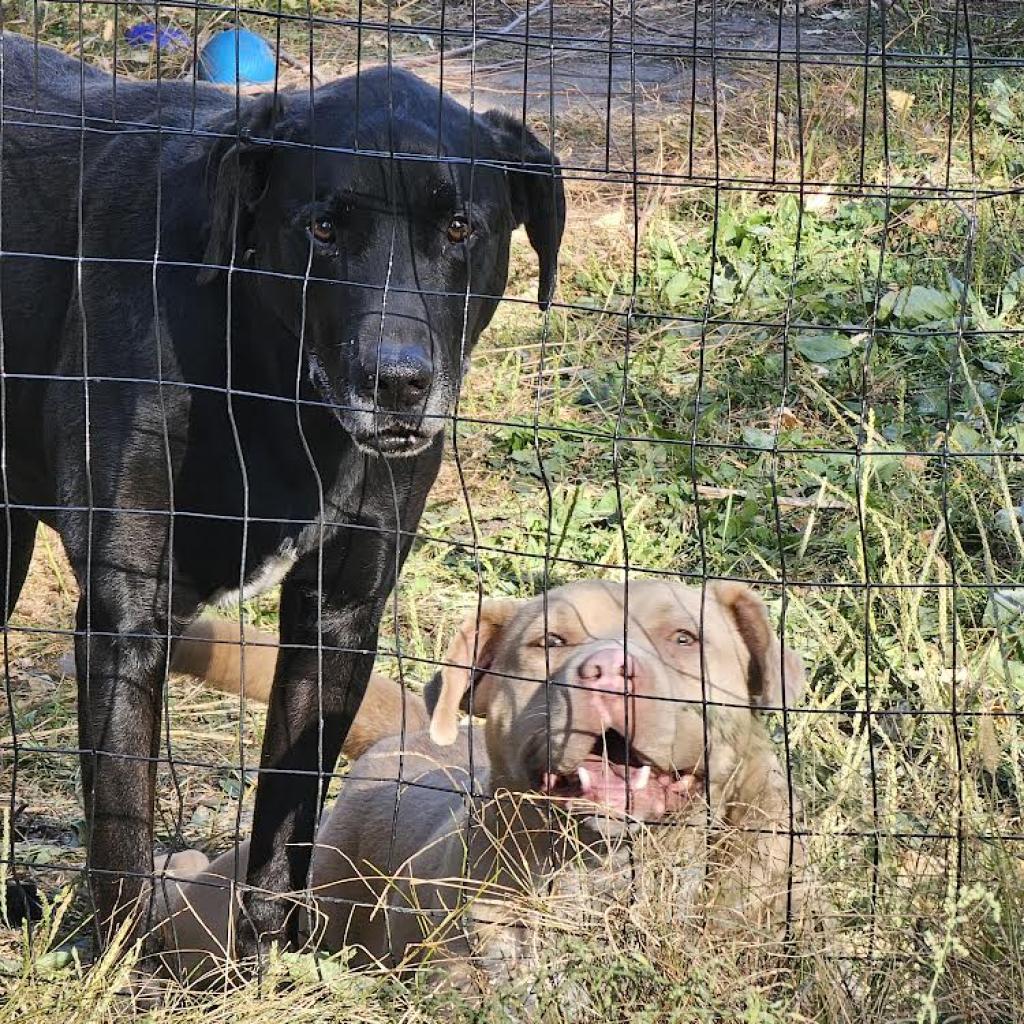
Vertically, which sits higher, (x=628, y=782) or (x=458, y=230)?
(x=458, y=230)

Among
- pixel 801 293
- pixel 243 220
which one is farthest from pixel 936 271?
pixel 243 220

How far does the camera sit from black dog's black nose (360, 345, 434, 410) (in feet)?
9.77

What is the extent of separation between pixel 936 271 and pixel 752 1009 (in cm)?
408

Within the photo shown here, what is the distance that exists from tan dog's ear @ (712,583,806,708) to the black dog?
2.21 feet

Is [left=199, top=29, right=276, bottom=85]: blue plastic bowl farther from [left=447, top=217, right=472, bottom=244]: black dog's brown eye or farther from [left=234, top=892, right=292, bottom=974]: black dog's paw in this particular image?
[left=234, top=892, right=292, bottom=974]: black dog's paw

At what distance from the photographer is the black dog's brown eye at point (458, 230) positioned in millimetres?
3195

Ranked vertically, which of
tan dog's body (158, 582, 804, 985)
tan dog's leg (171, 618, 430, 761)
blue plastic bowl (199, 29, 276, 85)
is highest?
blue plastic bowl (199, 29, 276, 85)

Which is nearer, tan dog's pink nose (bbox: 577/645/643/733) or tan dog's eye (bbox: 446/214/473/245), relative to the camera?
tan dog's pink nose (bbox: 577/645/643/733)

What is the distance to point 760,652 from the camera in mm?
3150

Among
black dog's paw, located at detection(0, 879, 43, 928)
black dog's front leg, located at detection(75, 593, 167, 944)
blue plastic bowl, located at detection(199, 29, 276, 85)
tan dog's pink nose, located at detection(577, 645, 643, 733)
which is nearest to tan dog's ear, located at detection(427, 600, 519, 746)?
tan dog's pink nose, located at detection(577, 645, 643, 733)

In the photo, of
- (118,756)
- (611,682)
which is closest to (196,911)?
(118,756)

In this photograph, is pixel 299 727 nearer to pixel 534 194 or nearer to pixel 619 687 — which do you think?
pixel 619 687

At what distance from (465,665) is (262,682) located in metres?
1.11

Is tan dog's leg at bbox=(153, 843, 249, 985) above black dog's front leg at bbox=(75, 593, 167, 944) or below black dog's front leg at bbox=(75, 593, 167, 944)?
below
